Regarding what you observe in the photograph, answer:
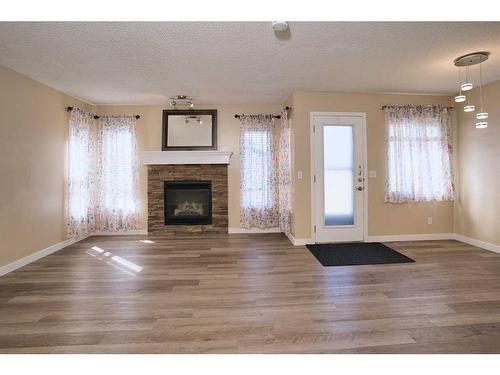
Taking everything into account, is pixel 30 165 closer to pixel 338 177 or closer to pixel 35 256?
pixel 35 256

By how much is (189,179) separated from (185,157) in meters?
0.43

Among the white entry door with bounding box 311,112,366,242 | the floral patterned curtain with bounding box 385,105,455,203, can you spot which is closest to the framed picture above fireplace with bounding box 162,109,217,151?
the white entry door with bounding box 311,112,366,242

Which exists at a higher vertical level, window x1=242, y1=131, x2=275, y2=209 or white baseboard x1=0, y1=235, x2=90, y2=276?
window x1=242, y1=131, x2=275, y2=209

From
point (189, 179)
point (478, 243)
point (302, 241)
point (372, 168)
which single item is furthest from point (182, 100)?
point (478, 243)

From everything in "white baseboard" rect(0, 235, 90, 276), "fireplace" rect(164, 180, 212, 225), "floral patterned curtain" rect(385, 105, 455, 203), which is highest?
"floral patterned curtain" rect(385, 105, 455, 203)

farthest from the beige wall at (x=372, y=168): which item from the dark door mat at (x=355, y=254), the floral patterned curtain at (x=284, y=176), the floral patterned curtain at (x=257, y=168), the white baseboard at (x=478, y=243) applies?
the floral patterned curtain at (x=257, y=168)

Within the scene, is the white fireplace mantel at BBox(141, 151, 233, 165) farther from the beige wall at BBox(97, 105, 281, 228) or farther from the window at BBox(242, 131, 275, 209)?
the window at BBox(242, 131, 275, 209)

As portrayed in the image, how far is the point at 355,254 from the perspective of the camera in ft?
12.0

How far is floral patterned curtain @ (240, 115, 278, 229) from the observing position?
Result: 486cm

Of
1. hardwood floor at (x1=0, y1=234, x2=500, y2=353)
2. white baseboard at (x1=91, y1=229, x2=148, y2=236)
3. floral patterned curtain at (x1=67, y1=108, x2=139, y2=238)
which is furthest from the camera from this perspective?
white baseboard at (x1=91, y1=229, x2=148, y2=236)

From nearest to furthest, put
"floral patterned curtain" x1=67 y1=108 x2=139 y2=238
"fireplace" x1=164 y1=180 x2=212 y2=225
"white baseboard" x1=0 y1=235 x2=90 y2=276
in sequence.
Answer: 1. "white baseboard" x1=0 y1=235 x2=90 y2=276
2. "floral patterned curtain" x1=67 y1=108 x2=139 y2=238
3. "fireplace" x1=164 y1=180 x2=212 y2=225

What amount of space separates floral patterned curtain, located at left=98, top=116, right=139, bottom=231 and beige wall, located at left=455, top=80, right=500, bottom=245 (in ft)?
18.7

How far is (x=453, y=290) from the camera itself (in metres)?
2.48
